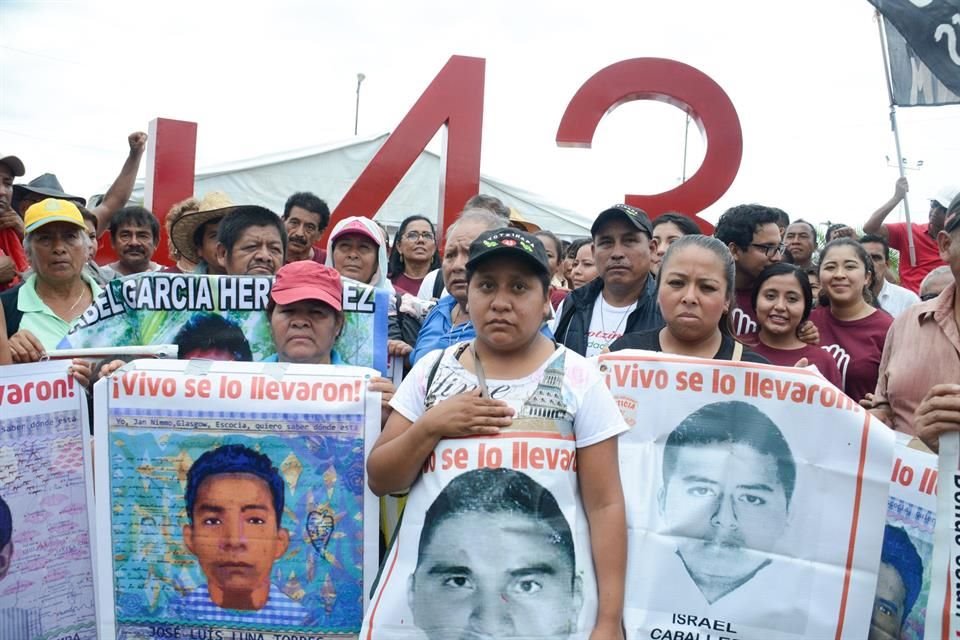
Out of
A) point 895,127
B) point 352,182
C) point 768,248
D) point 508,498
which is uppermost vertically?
point 352,182

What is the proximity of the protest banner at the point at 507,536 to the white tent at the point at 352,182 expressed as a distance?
12.1 meters

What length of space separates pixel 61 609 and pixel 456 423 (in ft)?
5.22

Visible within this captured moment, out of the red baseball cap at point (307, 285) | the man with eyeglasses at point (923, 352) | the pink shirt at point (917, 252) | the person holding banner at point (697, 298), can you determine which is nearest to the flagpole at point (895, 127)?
the pink shirt at point (917, 252)

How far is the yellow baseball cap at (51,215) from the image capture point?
3.82 m

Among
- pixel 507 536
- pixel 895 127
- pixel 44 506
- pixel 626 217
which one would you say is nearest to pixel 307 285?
pixel 44 506

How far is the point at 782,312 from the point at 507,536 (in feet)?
7.54

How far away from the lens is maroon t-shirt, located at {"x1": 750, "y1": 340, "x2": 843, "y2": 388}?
12.3 feet

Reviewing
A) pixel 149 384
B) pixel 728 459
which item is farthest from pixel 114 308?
pixel 728 459

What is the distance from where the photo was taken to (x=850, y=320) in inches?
178

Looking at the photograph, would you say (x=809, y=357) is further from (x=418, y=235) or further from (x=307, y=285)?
(x=418, y=235)

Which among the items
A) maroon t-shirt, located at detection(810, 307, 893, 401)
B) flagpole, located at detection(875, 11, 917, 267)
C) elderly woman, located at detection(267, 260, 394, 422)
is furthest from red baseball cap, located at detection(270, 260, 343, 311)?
flagpole, located at detection(875, 11, 917, 267)

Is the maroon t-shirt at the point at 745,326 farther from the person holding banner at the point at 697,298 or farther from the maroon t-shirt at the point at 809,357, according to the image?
the person holding banner at the point at 697,298

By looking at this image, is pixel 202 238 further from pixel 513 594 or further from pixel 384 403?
pixel 513 594

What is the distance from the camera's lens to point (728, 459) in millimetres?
2557
